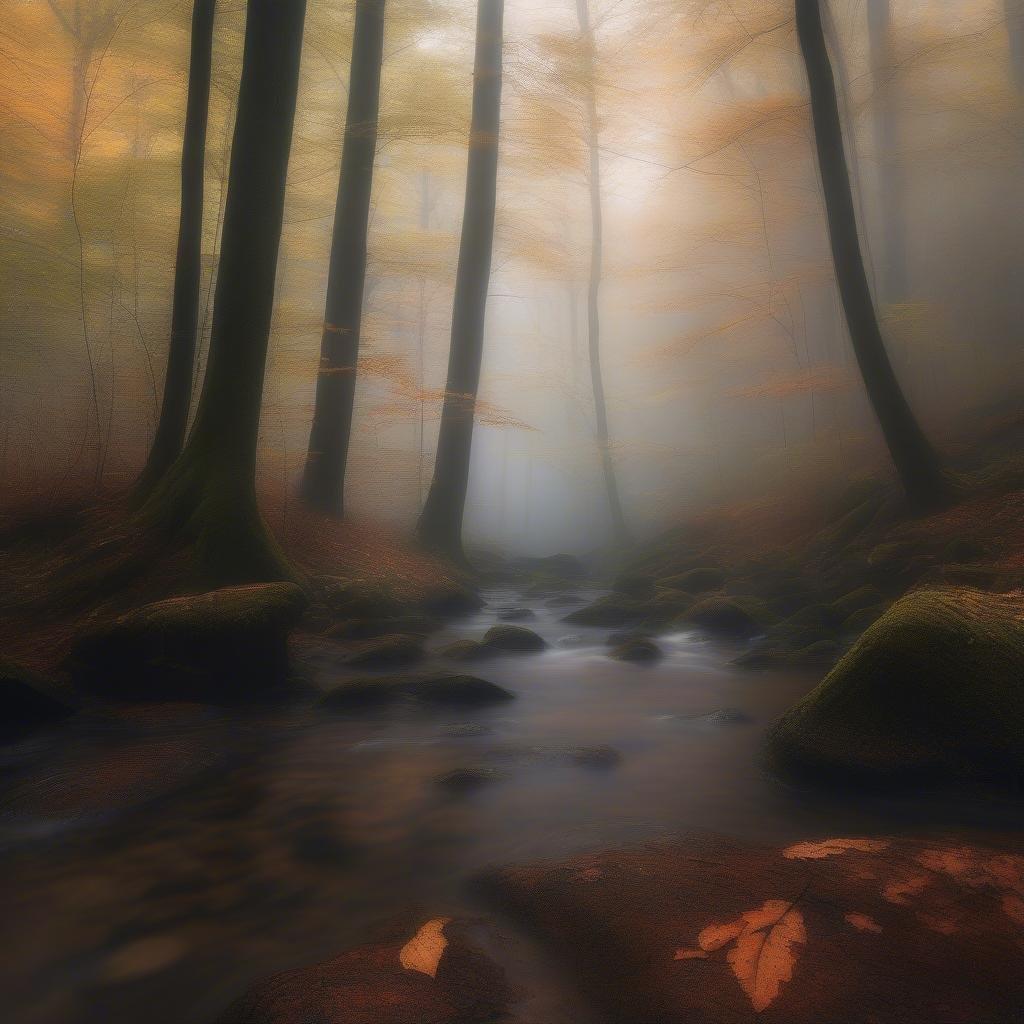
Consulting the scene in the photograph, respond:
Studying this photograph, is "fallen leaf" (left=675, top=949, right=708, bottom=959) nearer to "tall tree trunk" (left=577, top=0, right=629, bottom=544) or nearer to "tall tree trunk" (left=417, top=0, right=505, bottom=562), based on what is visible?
"tall tree trunk" (left=417, top=0, right=505, bottom=562)

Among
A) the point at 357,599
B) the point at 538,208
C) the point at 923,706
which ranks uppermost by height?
the point at 538,208

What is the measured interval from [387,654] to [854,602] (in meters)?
4.78

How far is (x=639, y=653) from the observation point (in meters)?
5.85

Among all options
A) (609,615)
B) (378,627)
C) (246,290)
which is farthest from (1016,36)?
(378,627)

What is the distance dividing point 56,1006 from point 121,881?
0.55 meters

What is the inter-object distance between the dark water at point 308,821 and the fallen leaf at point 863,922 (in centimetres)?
69

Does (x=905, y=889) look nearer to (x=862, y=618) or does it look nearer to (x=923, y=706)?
(x=923, y=706)

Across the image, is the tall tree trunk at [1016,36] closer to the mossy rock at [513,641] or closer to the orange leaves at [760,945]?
the mossy rock at [513,641]

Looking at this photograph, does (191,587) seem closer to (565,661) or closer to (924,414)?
(565,661)

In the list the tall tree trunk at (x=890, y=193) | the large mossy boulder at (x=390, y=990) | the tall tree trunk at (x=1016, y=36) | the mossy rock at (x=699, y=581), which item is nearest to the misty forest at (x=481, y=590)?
the large mossy boulder at (x=390, y=990)

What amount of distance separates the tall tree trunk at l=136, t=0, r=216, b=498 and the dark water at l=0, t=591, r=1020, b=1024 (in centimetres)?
483

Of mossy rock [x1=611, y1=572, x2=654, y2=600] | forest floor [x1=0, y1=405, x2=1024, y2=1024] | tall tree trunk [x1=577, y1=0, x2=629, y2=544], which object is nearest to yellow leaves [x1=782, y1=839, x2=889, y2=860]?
forest floor [x1=0, y1=405, x2=1024, y2=1024]

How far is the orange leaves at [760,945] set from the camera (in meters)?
1.41

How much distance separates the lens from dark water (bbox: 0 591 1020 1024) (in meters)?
1.72
